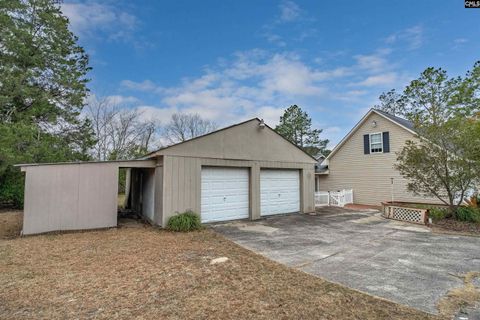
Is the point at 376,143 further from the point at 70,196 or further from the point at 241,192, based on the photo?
the point at 70,196

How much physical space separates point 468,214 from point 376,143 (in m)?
6.61

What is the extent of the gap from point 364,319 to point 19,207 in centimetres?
1739

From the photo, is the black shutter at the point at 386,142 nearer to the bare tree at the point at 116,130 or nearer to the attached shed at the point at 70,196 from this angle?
the attached shed at the point at 70,196

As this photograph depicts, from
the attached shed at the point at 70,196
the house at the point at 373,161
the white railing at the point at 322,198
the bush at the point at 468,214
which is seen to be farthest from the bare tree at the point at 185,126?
the bush at the point at 468,214

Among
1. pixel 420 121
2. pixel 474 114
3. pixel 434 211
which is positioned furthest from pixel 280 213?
pixel 474 114

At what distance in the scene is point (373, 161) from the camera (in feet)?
51.5

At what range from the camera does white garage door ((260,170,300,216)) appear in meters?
10.8

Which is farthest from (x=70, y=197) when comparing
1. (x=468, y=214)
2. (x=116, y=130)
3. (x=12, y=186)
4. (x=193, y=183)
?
(x=116, y=130)

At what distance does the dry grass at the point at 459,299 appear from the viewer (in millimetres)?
3311

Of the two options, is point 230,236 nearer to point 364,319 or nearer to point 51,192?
point 364,319

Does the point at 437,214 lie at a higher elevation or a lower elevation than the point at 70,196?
lower

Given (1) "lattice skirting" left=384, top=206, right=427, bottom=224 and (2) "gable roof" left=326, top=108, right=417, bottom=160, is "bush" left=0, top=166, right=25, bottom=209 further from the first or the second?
(2) "gable roof" left=326, top=108, right=417, bottom=160

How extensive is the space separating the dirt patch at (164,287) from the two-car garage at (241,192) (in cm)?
328

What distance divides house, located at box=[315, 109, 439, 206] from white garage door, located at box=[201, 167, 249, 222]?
383 inches
